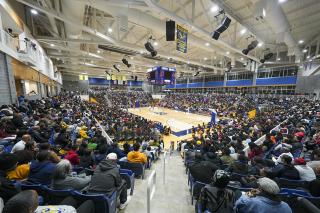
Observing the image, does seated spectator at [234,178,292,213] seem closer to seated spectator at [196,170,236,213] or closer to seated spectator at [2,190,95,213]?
seated spectator at [196,170,236,213]

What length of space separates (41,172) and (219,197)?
8.73ft

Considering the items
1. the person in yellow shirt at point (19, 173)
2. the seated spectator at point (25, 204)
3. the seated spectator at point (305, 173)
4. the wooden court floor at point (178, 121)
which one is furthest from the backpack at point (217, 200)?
the wooden court floor at point (178, 121)

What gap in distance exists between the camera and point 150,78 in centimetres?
2361

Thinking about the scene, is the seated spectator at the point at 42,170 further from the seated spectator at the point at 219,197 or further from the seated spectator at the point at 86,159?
the seated spectator at the point at 219,197

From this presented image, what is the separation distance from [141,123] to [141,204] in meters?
10.2

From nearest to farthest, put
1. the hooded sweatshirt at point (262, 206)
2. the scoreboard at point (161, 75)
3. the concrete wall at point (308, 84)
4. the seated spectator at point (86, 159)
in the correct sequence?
the hooded sweatshirt at point (262, 206) → the seated spectator at point (86, 159) → the concrete wall at point (308, 84) → the scoreboard at point (161, 75)

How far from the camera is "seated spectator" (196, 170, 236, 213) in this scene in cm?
191

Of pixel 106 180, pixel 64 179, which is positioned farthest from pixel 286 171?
pixel 64 179

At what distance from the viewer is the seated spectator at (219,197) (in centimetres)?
191

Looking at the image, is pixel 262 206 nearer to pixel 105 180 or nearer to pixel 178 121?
pixel 105 180

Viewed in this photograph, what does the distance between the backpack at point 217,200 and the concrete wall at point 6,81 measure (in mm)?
9429

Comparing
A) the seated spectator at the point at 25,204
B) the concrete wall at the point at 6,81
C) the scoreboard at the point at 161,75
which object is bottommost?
the seated spectator at the point at 25,204

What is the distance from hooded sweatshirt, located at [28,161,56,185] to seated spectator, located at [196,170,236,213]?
7.81 ft

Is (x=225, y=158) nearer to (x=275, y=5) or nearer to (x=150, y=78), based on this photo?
(x=275, y=5)
